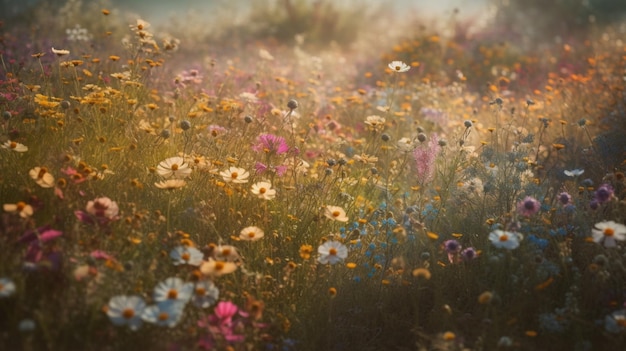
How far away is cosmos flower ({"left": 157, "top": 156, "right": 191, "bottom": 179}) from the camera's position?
293cm

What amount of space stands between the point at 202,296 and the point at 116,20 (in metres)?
7.87

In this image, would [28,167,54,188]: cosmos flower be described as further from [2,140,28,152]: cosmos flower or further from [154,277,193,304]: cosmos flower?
[154,277,193,304]: cosmos flower

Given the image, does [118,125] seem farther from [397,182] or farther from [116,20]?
[116,20]

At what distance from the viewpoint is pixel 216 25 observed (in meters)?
10.2

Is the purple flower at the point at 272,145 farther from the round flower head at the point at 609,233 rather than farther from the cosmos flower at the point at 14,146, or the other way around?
the round flower head at the point at 609,233

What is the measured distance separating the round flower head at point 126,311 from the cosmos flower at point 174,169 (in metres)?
0.90

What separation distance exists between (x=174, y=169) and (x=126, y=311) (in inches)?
39.2

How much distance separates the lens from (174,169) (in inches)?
116

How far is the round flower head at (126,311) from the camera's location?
6.82ft

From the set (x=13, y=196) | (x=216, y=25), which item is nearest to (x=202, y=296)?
(x=13, y=196)

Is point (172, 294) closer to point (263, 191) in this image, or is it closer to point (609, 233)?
point (263, 191)

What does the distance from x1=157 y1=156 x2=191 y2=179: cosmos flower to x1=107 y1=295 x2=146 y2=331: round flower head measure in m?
0.90

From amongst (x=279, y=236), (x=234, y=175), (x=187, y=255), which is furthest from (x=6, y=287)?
(x=279, y=236)

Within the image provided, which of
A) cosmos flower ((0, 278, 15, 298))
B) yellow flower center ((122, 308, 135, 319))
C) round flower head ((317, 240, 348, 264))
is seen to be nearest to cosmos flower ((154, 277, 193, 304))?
yellow flower center ((122, 308, 135, 319))
